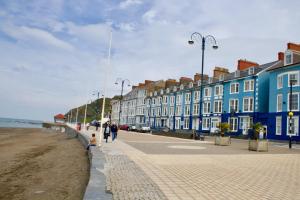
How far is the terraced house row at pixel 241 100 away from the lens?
39.8m

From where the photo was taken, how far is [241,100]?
48.8m

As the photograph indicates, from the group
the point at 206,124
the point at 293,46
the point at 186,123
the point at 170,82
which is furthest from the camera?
the point at 170,82

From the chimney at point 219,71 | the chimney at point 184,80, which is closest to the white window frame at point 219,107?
the chimney at point 219,71

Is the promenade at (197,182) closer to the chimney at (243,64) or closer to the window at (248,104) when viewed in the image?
the window at (248,104)

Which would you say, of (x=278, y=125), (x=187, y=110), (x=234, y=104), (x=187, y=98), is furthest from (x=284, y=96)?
(x=187, y=98)

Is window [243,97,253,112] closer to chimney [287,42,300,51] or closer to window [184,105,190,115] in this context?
chimney [287,42,300,51]

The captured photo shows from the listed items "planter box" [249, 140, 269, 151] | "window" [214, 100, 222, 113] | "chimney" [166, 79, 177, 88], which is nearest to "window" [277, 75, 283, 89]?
"window" [214, 100, 222, 113]

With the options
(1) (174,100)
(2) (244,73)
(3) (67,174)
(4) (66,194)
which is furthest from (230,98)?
(4) (66,194)

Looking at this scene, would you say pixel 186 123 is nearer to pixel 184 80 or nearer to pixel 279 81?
pixel 184 80

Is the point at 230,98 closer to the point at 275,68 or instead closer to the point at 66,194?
the point at 275,68

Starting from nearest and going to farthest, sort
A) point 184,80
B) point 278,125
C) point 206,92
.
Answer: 1. point 278,125
2. point 206,92
3. point 184,80

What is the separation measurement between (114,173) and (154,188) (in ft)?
7.53

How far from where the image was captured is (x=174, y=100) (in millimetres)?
69938

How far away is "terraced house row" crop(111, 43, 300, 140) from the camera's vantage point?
1569 inches
